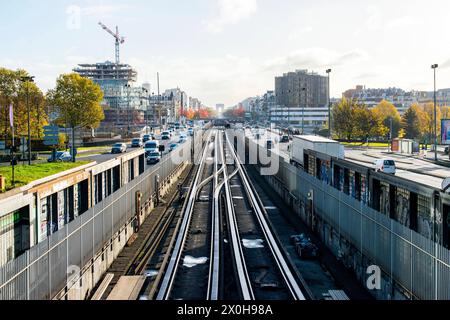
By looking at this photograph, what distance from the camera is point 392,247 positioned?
16812 millimetres

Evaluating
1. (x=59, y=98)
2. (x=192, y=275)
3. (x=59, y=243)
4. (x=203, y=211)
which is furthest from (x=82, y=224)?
(x=59, y=98)

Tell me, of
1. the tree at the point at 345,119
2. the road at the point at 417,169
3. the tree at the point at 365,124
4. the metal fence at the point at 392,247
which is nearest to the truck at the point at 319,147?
the road at the point at 417,169

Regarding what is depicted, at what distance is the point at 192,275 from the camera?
2289 cm

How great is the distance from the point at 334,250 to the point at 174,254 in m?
8.45

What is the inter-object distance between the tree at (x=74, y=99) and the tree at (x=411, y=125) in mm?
70099

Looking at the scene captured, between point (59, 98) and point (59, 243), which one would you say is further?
point (59, 98)

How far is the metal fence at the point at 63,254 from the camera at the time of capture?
12203mm

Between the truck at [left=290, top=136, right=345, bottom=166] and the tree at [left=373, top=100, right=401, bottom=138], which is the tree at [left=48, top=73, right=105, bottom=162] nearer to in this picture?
the truck at [left=290, top=136, right=345, bottom=166]

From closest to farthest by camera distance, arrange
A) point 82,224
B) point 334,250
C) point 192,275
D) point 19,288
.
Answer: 1. point 19,288
2. point 82,224
3. point 192,275
4. point 334,250

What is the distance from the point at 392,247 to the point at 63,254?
432 inches

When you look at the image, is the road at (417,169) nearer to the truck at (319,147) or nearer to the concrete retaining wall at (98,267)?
the truck at (319,147)

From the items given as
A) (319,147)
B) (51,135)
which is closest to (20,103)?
(51,135)

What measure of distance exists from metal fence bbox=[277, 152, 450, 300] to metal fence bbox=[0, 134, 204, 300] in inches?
422
